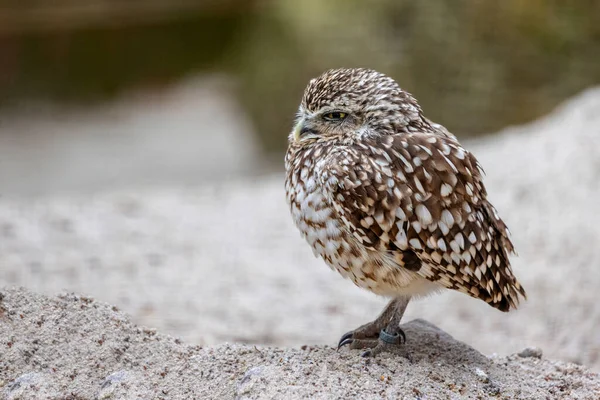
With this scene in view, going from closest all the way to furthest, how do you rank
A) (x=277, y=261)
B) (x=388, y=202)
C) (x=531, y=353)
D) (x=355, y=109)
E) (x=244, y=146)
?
(x=388, y=202) → (x=355, y=109) → (x=531, y=353) → (x=277, y=261) → (x=244, y=146)

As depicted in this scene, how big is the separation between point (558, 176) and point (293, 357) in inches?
193

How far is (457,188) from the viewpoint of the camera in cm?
298

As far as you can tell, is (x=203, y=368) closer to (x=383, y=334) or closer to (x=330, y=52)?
(x=383, y=334)

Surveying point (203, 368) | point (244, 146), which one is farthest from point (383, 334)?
point (244, 146)

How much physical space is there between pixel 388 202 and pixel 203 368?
928mm

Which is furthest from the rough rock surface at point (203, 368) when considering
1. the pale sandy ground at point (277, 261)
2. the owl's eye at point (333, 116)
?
the pale sandy ground at point (277, 261)

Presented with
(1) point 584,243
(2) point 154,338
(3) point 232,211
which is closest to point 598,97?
(1) point 584,243

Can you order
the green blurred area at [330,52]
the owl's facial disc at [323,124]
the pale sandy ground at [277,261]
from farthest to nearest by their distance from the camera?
the green blurred area at [330,52] < the pale sandy ground at [277,261] < the owl's facial disc at [323,124]

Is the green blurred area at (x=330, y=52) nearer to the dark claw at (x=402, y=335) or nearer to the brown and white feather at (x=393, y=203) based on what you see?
the brown and white feather at (x=393, y=203)

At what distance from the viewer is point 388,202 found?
2.89 meters

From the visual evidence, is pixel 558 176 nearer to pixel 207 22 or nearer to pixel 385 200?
pixel 385 200

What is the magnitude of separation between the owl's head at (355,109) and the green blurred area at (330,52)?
834 centimetres

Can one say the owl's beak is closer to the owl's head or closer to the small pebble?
the owl's head

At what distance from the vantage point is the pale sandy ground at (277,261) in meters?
5.57
